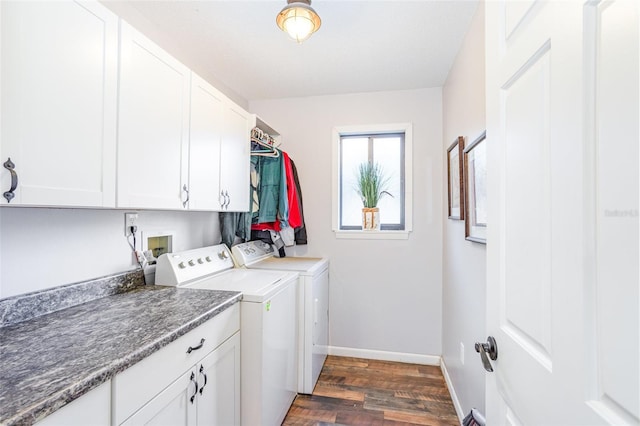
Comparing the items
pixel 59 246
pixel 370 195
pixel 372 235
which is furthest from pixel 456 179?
pixel 59 246

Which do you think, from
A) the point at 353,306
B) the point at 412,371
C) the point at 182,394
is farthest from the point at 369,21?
the point at 412,371

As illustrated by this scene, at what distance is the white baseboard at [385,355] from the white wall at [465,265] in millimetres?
194

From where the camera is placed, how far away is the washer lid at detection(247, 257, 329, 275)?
2205 millimetres

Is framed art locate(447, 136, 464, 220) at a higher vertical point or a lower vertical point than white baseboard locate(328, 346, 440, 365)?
higher

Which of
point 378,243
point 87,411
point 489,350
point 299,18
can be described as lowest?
point 87,411

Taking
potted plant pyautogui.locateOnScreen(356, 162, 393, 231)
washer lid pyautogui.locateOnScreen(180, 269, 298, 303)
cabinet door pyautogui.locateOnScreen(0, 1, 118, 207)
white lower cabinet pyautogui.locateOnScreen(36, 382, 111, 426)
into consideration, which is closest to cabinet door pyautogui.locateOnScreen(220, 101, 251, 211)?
washer lid pyautogui.locateOnScreen(180, 269, 298, 303)

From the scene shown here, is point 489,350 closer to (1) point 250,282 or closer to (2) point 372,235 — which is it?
(1) point 250,282

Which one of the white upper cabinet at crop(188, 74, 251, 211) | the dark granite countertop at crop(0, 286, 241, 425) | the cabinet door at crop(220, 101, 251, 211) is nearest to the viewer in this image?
the dark granite countertop at crop(0, 286, 241, 425)

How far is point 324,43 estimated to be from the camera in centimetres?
195

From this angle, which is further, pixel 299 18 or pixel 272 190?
pixel 272 190

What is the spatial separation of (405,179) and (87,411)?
8.25 feet

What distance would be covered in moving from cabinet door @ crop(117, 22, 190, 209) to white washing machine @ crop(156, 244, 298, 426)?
0.47 m

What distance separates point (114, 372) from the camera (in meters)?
0.80

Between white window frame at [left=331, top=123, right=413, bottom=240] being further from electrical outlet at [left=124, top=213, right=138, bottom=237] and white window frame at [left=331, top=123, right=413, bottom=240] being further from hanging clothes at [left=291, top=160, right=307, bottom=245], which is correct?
electrical outlet at [left=124, top=213, right=138, bottom=237]
